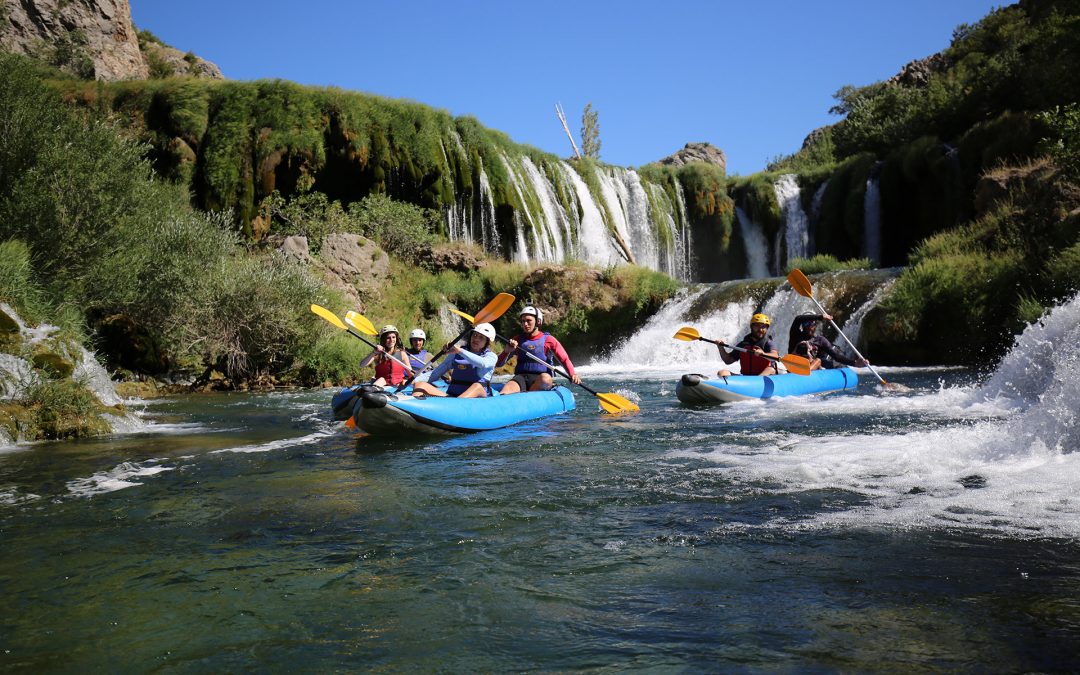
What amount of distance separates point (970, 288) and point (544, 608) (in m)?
12.6

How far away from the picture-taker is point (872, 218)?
21484 mm

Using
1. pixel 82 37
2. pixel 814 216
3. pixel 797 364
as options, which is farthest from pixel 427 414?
pixel 82 37

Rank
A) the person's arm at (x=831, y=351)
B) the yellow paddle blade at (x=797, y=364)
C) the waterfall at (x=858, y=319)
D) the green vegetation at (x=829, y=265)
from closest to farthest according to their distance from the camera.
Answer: the yellow paddle blade at (x=797, y=364) < the person's arm at (x=831, y=351) < the waterfall at (x=858, y=319) < the green vegetation at (x=829, y=265)

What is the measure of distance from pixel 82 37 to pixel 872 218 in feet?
115

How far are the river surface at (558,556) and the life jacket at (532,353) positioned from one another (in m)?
2.55

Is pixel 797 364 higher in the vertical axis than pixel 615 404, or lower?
higher

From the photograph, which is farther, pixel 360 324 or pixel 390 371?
pixel 360 324

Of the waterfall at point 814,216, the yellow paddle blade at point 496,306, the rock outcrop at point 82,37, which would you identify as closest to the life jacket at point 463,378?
the yellow paddle blade at point 496,306

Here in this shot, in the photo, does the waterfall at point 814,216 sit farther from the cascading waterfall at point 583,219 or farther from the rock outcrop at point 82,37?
the rock outcrop at point 82,37

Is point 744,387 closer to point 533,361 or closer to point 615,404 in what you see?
point 615,404

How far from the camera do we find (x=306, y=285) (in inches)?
555

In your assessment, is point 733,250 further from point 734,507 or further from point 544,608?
point 544,608

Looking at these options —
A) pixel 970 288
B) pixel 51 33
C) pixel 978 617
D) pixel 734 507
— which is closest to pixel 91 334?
pixel 734 507

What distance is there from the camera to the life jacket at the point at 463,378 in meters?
8.08
